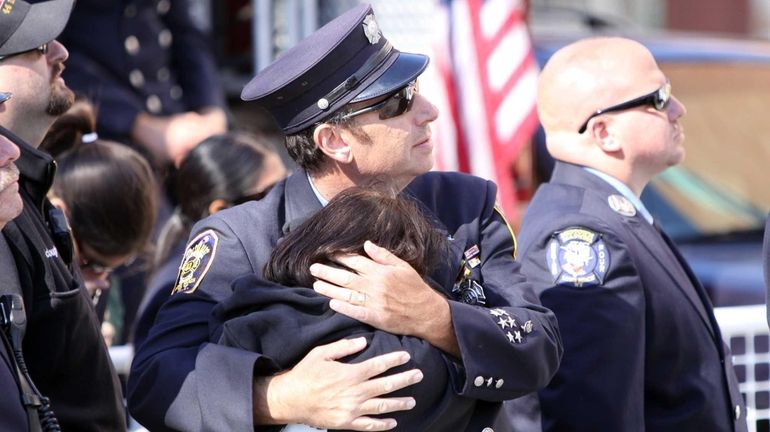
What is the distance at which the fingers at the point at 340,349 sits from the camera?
215 cm

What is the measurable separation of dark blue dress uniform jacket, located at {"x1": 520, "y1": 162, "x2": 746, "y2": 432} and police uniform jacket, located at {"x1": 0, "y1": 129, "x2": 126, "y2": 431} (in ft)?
3.30

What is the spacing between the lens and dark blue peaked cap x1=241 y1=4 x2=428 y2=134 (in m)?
2.47

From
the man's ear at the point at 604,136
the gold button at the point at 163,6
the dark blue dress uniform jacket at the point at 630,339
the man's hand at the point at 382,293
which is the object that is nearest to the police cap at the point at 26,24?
the man's hand at the point at 382,293

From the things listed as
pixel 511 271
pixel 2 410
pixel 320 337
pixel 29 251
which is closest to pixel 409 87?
pixel 511 271

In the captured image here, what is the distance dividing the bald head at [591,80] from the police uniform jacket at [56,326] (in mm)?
1340

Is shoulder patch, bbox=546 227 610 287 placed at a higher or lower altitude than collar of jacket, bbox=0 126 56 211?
lower

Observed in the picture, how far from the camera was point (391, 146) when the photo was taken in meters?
2.50

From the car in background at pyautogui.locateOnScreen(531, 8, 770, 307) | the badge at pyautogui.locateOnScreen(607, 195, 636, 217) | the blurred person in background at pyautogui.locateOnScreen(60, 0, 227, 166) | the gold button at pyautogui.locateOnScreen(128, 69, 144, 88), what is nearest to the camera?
A: the badge at pyautogui.locateOnScreen(607, 195, 636, 217)

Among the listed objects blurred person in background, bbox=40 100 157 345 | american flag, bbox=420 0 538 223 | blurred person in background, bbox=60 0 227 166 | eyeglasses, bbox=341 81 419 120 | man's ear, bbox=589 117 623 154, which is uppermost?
eyeglasses, bbox=341 81 419 120

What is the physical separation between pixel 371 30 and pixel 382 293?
603 mm

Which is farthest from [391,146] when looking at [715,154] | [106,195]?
[715,154]

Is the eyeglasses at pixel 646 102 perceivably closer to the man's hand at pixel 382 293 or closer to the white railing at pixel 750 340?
the white railing at pixel 750 340

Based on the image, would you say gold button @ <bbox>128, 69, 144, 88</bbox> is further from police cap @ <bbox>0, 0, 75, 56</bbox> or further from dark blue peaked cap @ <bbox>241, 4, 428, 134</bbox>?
dark blue peaked cap @ <bbox>241, 4, 428, 134</bbox>

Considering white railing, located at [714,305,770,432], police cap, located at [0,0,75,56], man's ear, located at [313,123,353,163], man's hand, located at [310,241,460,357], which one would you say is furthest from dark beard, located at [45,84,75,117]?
white railing, located at [714,305,770,432]
